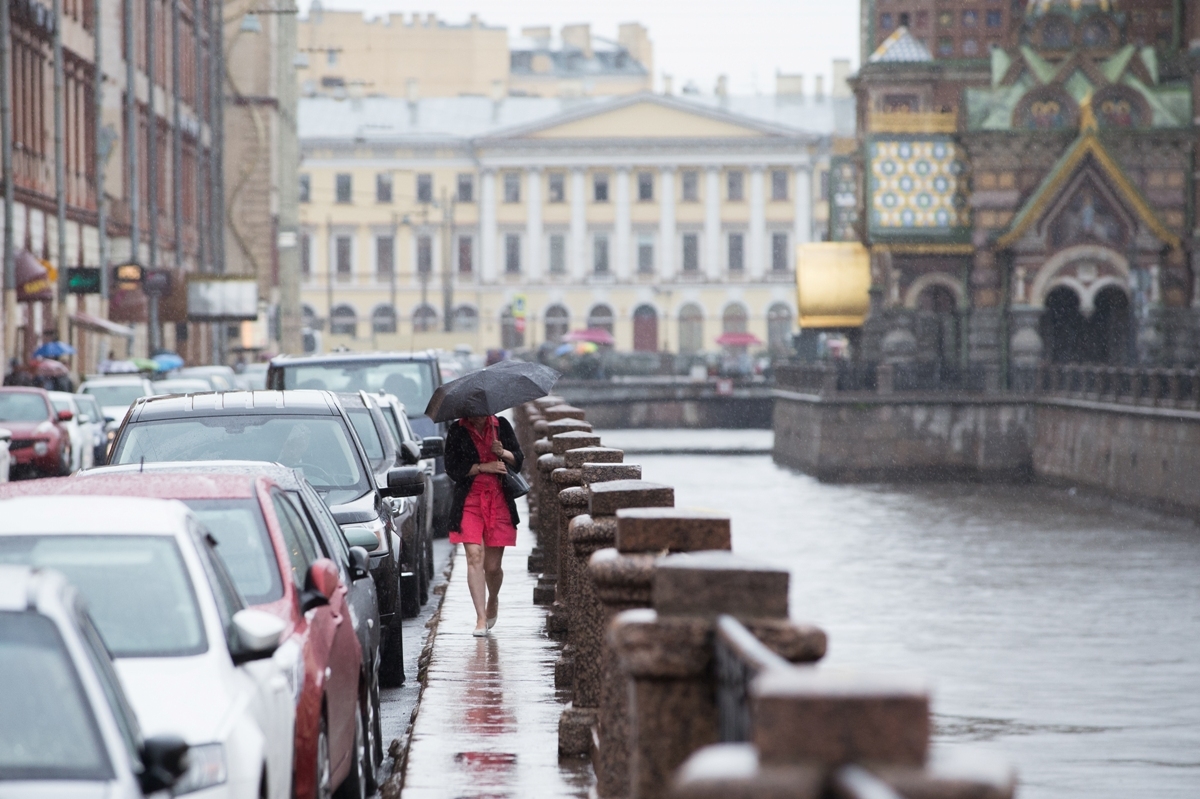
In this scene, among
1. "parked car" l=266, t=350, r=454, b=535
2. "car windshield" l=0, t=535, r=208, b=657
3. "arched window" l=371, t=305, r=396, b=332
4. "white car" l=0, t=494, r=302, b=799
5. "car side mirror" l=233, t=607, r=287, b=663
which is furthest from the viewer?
"arched window" l=371, t=305, r=396, b=332

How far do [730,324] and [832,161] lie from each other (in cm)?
5890

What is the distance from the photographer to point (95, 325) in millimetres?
48188

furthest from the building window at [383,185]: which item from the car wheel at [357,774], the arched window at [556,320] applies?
the car wheel at [357,774]

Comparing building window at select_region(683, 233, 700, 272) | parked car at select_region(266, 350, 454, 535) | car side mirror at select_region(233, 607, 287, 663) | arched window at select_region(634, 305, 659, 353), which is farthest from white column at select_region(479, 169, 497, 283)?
car side mirror at select_region(233, 607, 287, 663)

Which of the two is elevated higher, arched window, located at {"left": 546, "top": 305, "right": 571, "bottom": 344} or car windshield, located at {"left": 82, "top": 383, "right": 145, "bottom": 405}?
arched window, located at {"left": 546, "top": 305, "right": 571, "bottom": 344}

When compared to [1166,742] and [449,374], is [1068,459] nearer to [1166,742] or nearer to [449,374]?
[449,374]

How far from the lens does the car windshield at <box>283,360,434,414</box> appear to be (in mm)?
20312

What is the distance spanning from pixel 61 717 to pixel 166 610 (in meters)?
1.38

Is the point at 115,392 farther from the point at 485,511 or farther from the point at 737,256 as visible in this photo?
the point at 737,256

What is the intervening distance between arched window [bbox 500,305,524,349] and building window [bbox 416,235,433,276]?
17.9 feet

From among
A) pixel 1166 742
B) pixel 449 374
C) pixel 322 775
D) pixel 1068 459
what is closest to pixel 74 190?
pixel 449 374

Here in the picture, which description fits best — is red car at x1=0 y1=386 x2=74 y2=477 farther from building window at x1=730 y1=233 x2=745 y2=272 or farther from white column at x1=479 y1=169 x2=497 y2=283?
building window at x1=730 y1=233 x2=745 y2=272

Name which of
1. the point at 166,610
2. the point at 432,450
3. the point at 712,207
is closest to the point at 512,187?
the point at 712,207

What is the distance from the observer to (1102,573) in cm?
3119
